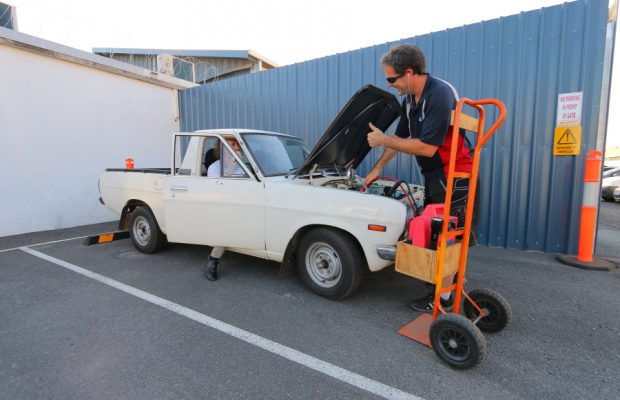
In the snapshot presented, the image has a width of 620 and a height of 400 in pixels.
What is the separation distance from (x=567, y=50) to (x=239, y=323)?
18.3 ft

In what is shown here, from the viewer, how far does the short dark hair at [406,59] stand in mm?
2602

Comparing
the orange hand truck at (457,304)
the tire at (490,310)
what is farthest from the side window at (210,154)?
the tire at (490,310)

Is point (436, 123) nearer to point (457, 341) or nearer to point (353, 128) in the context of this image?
point (353, 128)

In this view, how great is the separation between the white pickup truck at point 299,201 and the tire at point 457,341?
72 centimetres

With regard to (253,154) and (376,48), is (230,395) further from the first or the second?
(376,48)

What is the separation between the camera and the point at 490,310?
2.73m

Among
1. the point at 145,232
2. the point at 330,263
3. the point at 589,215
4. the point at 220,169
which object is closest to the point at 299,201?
the point at 330,263

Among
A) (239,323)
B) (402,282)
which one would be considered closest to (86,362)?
(239,323)

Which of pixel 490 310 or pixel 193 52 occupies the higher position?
pixel 193 52

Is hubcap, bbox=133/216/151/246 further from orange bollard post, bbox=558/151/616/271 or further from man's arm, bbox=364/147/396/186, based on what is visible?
orange bollard post, bbox=558/151/616/271

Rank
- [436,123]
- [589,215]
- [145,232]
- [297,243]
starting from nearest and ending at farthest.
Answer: [436,123]
[297,243]
[589,215]
[145,232]

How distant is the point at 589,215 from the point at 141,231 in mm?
6241

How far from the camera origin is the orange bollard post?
434 centimetres

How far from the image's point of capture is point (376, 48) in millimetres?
6172
